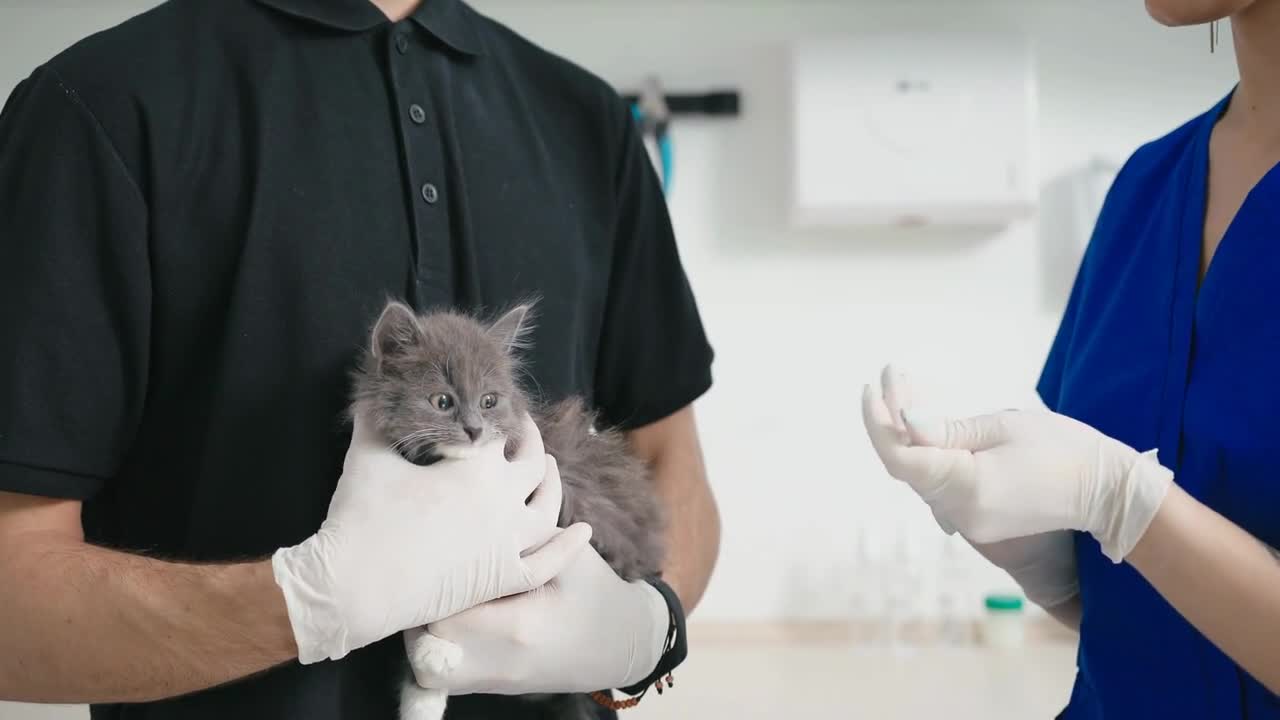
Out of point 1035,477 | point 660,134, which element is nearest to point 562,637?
point 1035,477

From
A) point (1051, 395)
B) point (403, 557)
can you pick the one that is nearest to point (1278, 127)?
point (1051, 395)

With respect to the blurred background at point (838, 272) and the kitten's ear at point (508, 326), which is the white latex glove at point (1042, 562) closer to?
the kitten's ear at point (508, 326)

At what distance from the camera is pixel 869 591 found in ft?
7.80

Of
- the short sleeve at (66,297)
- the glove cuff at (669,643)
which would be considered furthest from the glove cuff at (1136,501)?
the short sleeve at (66,297)

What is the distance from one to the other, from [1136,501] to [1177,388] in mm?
173

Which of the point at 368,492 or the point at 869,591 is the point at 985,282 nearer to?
the point at 869,591

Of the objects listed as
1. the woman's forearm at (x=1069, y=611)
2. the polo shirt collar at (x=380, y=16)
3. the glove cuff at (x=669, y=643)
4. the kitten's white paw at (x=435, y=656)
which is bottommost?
the woman's forearm at (x=1069, y=611)

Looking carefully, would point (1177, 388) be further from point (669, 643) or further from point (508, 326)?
point (508, 326)

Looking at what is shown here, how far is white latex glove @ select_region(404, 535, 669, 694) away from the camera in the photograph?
978 mm

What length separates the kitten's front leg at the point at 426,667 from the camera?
37.3 inches

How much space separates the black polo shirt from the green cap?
4.96 ft

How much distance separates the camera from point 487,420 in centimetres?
103

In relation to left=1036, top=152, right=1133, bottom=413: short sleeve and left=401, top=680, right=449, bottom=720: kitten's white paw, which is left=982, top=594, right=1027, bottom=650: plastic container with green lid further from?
left=401, top=680, right=449, bottom=720: kitten's white paw

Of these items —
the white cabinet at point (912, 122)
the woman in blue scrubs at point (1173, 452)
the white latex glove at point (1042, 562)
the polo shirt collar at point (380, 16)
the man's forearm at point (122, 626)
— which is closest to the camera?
the man's forearm at point (122, 626)
